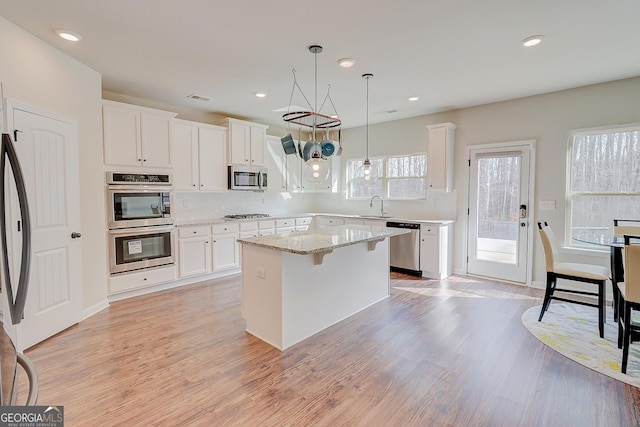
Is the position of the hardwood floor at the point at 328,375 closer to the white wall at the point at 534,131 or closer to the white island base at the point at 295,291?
the white island base at the point at 295,291

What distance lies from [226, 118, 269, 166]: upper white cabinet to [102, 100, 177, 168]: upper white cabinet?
1072 mm

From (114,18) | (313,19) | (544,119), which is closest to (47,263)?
(114,18)

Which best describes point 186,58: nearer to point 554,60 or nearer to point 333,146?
point 333,146

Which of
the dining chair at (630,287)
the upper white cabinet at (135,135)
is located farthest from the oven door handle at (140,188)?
the dining chair at (630,287)

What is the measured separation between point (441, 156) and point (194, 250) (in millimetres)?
4115

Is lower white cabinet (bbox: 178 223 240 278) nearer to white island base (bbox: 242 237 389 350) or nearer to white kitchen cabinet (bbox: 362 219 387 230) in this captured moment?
white island base (bbox: 242 237 389 350)

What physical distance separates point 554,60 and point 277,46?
9.26 feet

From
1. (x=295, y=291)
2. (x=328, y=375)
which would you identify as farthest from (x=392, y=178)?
(x=328, y=375)

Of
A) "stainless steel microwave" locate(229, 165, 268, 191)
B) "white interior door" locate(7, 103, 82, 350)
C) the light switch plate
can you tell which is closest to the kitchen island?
"white interior door" locate(7, 103, 82, 350)

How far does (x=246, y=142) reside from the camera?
217 inches

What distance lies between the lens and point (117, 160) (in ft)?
12.8

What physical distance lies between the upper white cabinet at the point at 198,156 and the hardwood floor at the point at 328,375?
6.70ft

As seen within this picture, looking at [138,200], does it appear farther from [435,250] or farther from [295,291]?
[435,250]

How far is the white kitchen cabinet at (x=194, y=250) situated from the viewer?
15.1 ft
